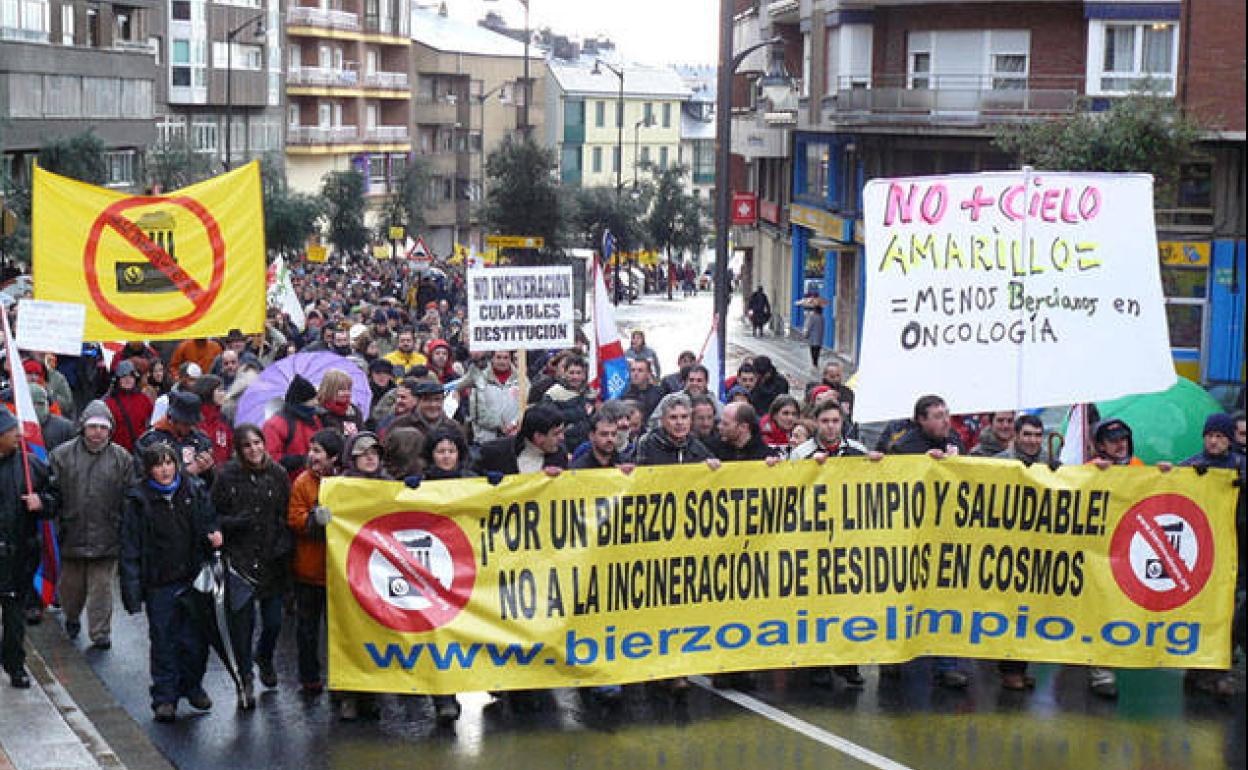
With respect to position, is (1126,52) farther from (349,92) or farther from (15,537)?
(349,92)

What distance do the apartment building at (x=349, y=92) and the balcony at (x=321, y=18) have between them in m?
0.04

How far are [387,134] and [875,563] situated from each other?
86.8 metres

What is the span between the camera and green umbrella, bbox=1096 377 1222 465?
1332 centimetres

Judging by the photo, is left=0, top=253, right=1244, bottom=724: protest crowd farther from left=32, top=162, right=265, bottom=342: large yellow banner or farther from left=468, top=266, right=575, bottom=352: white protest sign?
left=468, top=266, right=575, bottom=352: white protest sign

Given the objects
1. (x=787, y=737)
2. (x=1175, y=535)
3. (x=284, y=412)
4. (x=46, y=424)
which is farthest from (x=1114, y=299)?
(x=46, y=424)

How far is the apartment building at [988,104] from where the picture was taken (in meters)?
32.5

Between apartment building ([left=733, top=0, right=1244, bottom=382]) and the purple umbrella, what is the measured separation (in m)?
16.6

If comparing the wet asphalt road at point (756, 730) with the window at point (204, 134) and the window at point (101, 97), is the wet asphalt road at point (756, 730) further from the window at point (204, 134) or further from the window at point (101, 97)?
the window at point (204, 134)

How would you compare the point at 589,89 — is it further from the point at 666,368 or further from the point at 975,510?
the point at 975,510

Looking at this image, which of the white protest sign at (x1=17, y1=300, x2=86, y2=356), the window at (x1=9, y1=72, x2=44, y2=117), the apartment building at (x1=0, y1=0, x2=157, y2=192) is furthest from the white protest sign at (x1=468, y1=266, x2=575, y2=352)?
the window at (x1=9, y1=72, x2=44, y2=117)

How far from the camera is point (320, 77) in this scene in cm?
8744

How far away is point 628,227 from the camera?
7825 cm

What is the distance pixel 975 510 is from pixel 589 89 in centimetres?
10690

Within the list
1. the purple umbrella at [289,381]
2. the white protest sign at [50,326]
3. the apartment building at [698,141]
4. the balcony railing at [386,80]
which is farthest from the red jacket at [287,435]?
the apartment building at [698,141]
